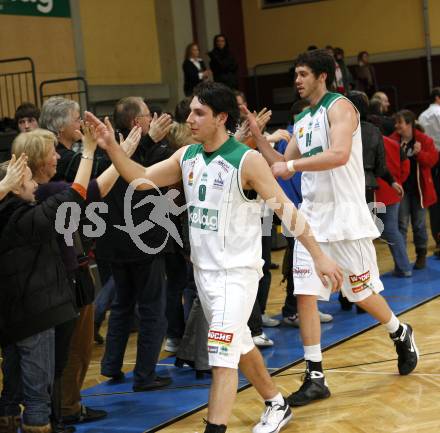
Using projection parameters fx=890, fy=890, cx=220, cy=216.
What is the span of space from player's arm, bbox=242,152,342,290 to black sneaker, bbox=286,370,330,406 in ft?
2.99

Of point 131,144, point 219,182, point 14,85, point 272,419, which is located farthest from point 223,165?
point 14,85

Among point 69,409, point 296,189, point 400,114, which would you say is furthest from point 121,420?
point 400,114

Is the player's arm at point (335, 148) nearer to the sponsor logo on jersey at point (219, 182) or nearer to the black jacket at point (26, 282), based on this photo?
the sponsor logo on jersey at point (219, 182)

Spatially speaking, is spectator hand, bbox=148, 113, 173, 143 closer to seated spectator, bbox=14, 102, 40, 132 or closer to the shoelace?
the shoelace

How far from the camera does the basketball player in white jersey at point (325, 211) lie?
4953mm

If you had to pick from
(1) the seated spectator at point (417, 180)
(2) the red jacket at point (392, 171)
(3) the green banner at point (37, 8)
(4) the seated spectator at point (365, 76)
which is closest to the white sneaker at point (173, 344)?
(2) the red jacket at point (392, 171)

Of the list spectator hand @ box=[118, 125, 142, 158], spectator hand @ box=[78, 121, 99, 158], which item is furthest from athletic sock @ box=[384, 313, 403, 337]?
spectator hand @ box=[78, 121, 99, 158]

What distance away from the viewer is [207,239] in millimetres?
4176

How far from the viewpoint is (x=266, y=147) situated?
5.19 meters

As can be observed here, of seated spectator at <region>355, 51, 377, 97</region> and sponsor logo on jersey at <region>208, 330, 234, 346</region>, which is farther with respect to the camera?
seated spectator at <region>355, 51, 377, 97</region>

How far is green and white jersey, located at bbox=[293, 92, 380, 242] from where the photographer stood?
5.02m

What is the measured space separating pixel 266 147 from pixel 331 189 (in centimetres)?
46

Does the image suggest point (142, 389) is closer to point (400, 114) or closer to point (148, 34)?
point (400, 114)

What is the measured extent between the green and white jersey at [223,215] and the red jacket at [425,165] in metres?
5.10
